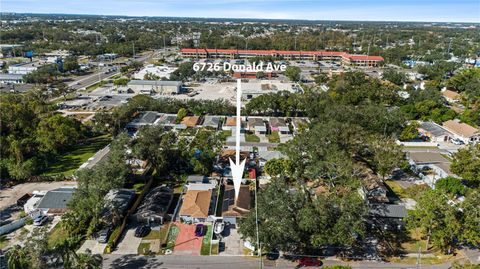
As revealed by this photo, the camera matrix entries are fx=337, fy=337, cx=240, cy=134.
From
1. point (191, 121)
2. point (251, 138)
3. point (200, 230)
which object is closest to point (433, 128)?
point (251, 138)

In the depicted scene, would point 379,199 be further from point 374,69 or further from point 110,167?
point 374,69

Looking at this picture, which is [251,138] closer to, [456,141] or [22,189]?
[22,189]

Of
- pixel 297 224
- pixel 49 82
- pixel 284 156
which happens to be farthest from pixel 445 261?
pixel 49 82

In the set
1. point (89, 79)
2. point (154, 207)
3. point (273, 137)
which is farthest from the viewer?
point (89, 79)

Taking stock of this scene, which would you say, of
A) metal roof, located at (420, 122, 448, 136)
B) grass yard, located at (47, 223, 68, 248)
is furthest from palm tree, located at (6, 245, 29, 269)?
metal roof, located at (420, 122, 448, 136)

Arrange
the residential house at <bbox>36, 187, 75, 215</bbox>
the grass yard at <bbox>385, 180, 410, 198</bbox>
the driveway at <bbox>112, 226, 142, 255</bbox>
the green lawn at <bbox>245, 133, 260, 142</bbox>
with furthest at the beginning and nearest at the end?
the green lawn at <bbox>245, 133, 260, 142</bbox>
the grass yard at <bbox>385, 180, 410, 198</bbox>
the residential house at <bbox>36, 187, 75, 215</bbox>
the driveway at <bbox>112, 226, 142, 255</bbox>

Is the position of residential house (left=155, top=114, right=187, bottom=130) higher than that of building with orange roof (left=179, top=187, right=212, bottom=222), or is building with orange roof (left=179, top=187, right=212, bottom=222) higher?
residential house (left=155, top=114, right=187, bottom=130)

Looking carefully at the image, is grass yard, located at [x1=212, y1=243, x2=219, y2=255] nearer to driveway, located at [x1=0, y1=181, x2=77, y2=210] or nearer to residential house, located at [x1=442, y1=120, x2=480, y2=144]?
driveway, located at [x1=0, y1=181, x2=77, y2=210]
